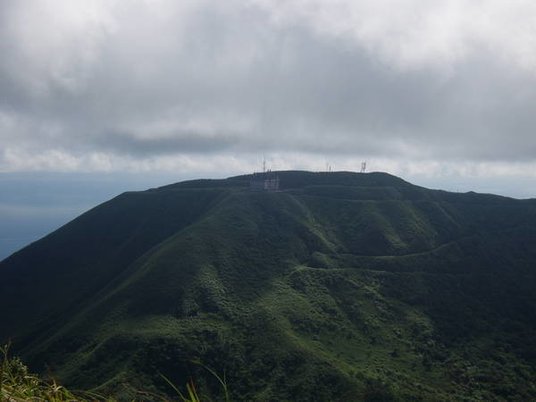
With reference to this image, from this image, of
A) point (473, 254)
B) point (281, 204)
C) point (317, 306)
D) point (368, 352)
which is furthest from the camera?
point (281, 204)

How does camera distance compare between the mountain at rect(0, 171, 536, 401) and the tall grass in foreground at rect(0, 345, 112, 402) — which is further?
the mountain at rect(0, 171, 536, 401)

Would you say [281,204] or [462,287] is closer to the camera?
[462,287]

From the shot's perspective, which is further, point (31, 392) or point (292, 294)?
point (292, 294)

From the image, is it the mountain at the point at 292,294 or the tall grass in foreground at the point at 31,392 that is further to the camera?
the mountain at the point at 292,294

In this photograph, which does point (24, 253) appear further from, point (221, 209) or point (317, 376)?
point (317, 376)

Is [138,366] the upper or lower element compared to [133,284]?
lower

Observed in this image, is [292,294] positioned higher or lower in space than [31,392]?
lower

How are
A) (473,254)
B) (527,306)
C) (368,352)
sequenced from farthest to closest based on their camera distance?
(473,254) < (527,306) < (368,352)

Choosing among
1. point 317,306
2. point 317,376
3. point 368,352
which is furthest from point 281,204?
point 317,376
